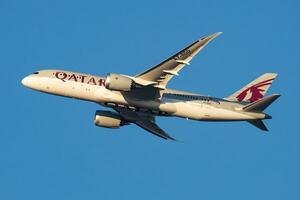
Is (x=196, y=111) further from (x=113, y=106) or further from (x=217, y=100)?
(x=113, y=106)

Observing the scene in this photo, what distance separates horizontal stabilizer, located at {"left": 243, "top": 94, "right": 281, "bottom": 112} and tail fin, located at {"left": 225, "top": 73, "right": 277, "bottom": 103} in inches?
162

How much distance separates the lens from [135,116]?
7281cm

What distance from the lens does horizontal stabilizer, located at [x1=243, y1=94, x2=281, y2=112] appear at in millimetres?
63719

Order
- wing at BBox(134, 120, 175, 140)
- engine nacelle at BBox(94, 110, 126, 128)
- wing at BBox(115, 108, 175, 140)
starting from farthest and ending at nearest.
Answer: wing at BBox(134, 120, 175, 140) → wing at BBox(115, 108, 175, 140) → engine nacelle at BBox(94, 110, 126, 128)

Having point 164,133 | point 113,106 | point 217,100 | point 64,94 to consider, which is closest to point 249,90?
point 217,100

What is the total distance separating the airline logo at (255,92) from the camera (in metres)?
72.1

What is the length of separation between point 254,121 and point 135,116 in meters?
13.5

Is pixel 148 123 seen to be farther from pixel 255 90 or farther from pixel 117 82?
pixel 255 90

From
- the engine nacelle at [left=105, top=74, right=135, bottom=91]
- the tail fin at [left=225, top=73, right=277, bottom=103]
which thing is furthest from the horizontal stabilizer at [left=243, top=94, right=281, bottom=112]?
the engine nacelle at [left=105, top=74, right=135, bottom=91]

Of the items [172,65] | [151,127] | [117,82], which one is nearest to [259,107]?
[172,65]

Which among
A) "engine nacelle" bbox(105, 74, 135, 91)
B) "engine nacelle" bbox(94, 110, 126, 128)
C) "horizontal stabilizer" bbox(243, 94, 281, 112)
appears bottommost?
"engine nacelle" bbox(94, 110, 126, 128)

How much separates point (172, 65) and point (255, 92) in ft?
47.4

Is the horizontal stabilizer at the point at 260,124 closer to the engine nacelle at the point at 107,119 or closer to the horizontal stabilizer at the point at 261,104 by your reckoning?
the horizontal stabilizer at the point at 261,104

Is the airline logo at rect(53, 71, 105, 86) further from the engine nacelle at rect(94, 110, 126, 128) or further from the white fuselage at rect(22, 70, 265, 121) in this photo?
the engine nacelle at rect(94, 110, 126, 128)
